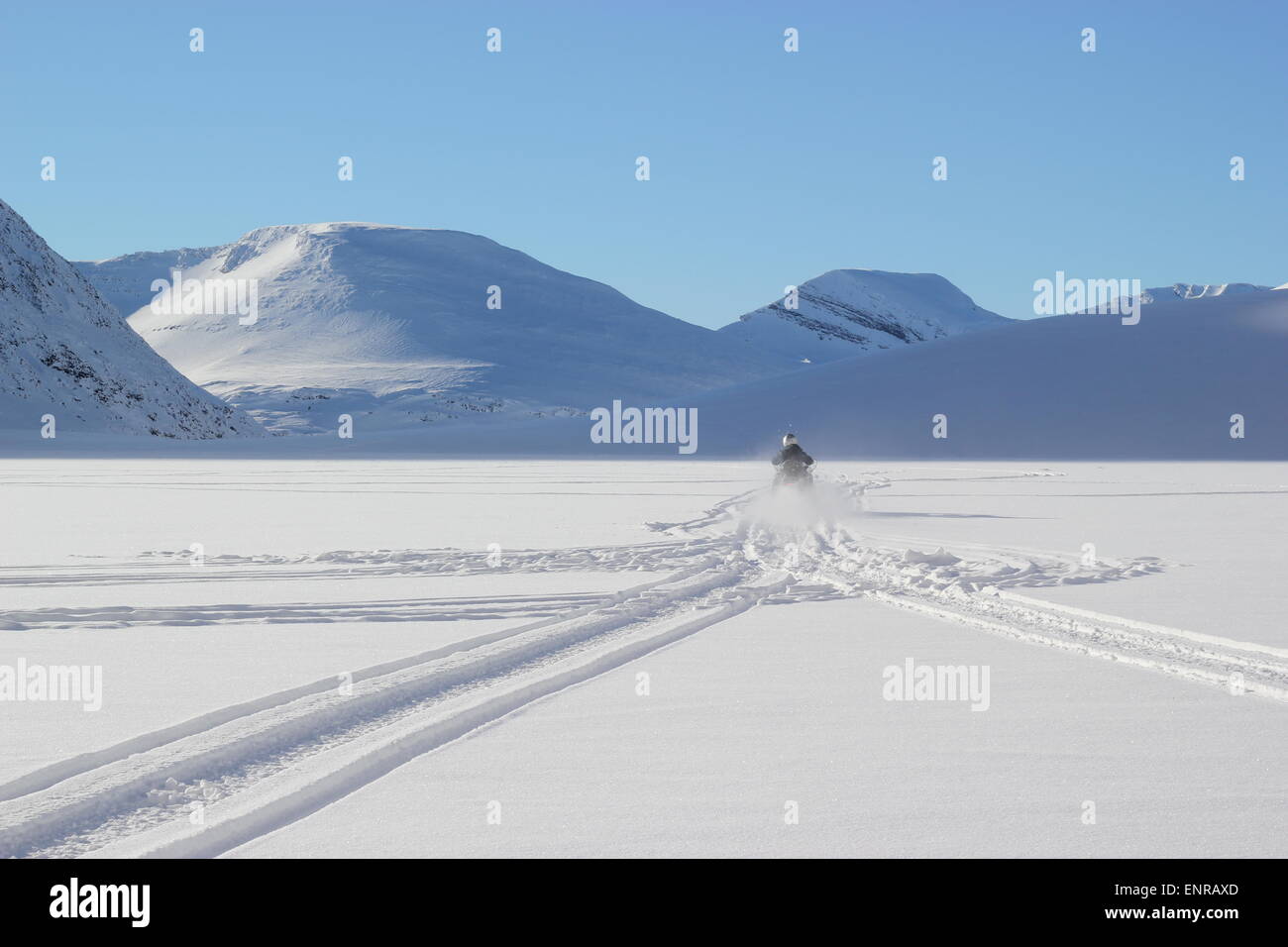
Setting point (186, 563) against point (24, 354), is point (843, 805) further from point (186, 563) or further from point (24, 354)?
point (24, 354)

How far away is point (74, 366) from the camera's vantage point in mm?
102750

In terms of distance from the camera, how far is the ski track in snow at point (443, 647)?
490 centimetres

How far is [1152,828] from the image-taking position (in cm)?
461

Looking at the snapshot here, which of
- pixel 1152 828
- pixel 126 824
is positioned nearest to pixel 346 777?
pixel 126 824

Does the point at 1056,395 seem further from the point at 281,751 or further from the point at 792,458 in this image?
the point at 281,751

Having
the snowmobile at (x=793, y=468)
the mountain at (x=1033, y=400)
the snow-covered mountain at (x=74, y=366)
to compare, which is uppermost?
the snow-covered mountain at (x=74, y=366)

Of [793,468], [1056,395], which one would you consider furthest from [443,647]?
[1056,395]

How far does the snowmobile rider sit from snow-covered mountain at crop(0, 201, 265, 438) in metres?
82.1

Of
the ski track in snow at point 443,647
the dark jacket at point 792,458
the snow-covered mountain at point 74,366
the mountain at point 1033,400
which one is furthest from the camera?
the snow-covered mountain at point 74,366

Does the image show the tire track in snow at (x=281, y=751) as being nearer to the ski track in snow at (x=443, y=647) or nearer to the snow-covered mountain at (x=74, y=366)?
the ski track in snow at (x=443, y=647)

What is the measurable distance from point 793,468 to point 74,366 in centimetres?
9452

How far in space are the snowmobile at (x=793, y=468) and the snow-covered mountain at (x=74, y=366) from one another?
8209 centimetres

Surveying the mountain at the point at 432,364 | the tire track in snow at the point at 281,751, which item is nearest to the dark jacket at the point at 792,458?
the tire track in snow at the point at 281,751

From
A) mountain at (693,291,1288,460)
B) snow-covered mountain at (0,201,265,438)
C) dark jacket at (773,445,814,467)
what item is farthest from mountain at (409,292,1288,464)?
snow-covered mountain at (0,201,265,438)
